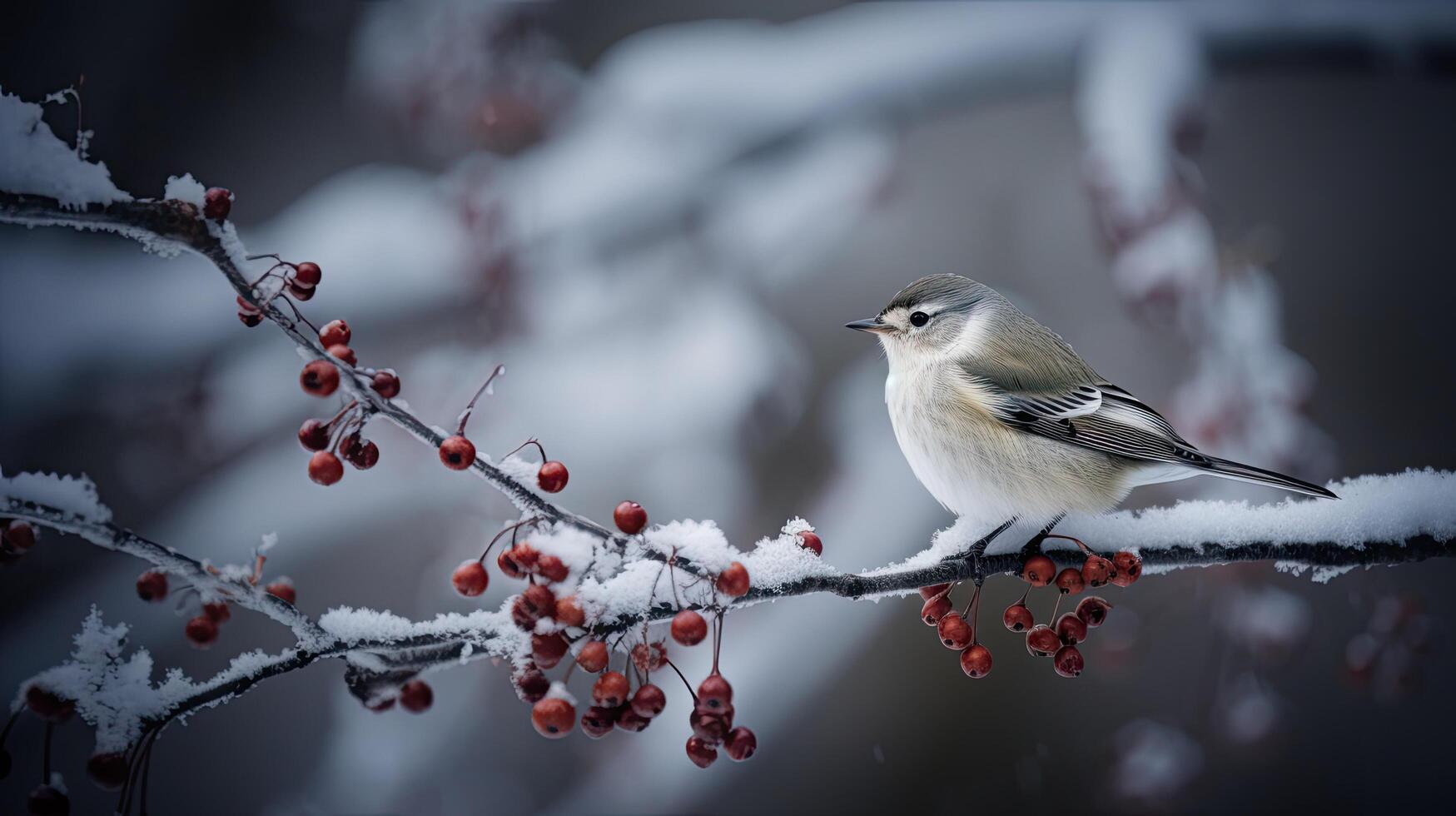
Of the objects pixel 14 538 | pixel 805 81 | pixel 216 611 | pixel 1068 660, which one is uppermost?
pixel 805 81

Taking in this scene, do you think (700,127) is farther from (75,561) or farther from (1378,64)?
(75,561)

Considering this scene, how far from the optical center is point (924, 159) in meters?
2.02

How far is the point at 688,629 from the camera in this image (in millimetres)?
636

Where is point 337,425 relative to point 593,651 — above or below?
above

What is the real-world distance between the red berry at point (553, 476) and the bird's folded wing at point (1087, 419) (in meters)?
0.56

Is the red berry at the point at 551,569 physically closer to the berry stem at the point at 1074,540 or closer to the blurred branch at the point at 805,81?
the berry stem at the point at 1074,540

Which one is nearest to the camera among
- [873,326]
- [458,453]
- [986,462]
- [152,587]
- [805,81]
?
[458,453]

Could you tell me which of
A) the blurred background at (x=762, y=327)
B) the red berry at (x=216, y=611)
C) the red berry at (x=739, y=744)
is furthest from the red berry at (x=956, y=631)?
the blurred background at (x=762, y=327)

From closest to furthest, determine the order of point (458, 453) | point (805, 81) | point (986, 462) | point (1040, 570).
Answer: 1. point (458, 453)
2. point (1040, 570)
3. point (986, 462)
4. point (805, 81)

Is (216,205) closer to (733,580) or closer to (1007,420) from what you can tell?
(733,580)

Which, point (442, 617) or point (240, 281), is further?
point (442, 617)

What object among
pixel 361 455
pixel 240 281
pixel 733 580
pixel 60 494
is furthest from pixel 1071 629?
pixel 60 494

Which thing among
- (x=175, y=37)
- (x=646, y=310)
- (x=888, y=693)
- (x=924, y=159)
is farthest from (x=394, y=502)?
(x=924, y=159)

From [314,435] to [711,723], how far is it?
408 millimetres
